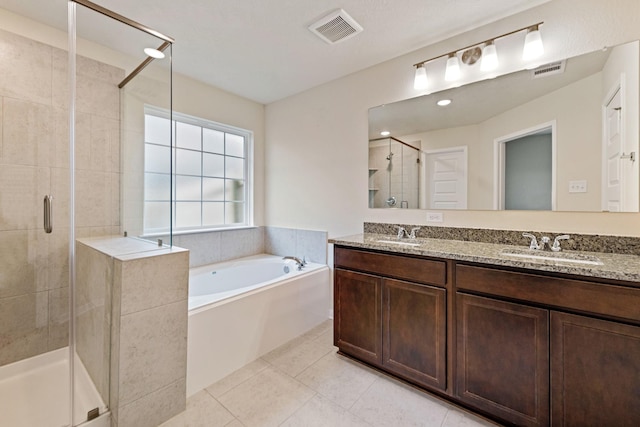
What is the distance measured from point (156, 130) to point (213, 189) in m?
0.98

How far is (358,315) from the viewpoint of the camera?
1.94 m

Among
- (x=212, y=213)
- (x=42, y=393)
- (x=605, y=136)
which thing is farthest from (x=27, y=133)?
(x=605, y=136)

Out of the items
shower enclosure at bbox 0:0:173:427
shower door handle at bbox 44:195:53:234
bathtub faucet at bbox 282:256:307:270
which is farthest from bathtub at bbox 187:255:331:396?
shower door handle at bbox 44:195:53:234

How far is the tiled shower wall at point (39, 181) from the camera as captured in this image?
1800 millimetres

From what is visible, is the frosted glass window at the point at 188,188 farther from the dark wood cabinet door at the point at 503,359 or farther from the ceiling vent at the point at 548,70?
the ceiling vent at the point at 548,70

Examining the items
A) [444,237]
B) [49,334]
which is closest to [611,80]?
[444,237]

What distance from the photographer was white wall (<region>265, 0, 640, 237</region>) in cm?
157

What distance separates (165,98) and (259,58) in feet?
2.88

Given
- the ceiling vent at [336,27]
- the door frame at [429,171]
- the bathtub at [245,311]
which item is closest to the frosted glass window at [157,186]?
the bathtub at [245,311]

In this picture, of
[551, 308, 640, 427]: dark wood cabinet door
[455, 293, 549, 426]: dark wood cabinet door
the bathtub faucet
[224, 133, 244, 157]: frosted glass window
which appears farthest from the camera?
[224, 133, 244, 157]: frosted glass window

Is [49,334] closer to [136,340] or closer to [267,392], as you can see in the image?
[136,340]

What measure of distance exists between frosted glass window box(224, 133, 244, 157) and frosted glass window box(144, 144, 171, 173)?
3.36 feet

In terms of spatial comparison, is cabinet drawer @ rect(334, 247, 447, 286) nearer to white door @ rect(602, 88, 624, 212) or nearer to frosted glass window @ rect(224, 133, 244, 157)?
white door @ rect(602, 88, 624, 212)

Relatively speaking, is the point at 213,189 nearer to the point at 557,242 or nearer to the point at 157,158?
the point at 157,158
